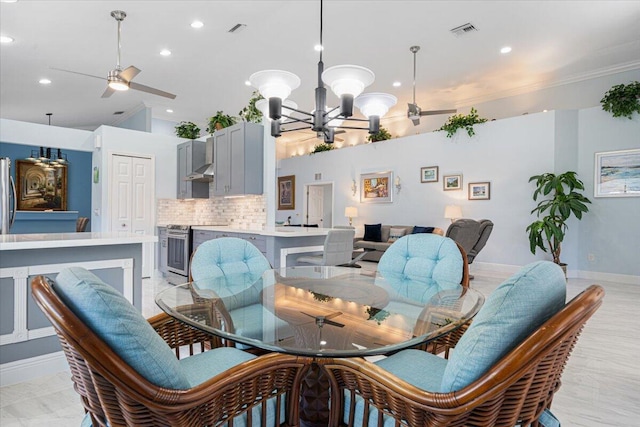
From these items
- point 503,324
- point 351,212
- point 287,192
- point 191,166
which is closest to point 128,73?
point 191,166

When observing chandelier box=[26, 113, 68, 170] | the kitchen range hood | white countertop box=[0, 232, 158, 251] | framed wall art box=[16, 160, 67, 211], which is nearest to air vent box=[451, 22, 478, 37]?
the kitchen range hood

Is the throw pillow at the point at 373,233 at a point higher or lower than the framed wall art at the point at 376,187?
lower

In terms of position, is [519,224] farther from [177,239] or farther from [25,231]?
[25,231]

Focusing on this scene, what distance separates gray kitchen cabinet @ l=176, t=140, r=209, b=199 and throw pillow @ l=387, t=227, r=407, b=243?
3.98 m

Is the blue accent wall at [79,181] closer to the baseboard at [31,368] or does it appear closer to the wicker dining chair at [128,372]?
the baseboard at [31,368]

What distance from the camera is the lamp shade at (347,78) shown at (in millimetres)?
2463

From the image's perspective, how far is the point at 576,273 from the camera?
20.3 ft

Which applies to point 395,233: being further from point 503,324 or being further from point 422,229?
point 503,324

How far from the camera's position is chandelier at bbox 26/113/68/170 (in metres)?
7.12

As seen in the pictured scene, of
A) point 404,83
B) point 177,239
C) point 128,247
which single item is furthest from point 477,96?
point 128,247

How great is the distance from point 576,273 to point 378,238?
3669mm

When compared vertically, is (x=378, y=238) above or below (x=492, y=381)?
below

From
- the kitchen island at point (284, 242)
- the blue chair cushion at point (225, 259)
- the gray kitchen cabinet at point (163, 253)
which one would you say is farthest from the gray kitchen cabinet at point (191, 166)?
the blue chair cushion at point (225, 259)

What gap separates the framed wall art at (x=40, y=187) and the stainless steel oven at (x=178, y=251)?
12.5 feet
